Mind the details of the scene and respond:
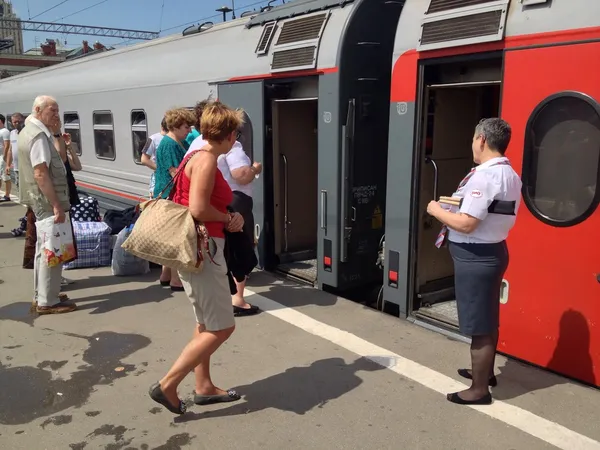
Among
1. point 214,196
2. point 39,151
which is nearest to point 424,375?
point 214,196

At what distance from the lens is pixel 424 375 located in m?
3.80

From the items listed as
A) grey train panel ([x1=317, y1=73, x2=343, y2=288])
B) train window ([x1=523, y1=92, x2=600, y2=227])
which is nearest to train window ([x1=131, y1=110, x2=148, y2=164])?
grey train panel ([x1=317, y1=73, x2=343, y2=288])

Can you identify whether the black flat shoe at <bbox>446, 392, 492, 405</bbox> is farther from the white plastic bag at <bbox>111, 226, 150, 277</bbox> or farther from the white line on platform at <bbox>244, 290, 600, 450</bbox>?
the white plastic bag at <bbox>111, 226, 150, 277</bbox>

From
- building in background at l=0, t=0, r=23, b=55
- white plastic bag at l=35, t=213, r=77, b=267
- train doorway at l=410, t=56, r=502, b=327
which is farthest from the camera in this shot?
building in background at l=0, t=0, r=23, b=55

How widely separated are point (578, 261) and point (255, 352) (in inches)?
93.1

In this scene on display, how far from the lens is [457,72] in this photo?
4320 millimetres

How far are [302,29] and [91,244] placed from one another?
144 inches

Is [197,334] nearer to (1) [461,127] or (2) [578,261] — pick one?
(2) [578,261]

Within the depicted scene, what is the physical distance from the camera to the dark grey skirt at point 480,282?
3.15 m

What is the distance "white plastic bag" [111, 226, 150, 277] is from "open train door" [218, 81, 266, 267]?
140 centimetres

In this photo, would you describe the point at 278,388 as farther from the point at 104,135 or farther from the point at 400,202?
the point at 104,135

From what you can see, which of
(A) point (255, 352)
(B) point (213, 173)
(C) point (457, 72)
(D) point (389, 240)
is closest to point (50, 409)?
(A) point (255, 352)

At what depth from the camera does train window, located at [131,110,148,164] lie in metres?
8.05

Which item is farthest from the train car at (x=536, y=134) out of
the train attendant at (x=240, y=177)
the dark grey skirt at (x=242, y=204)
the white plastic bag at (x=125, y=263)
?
the white plastic bag at (x=125, y=263)
